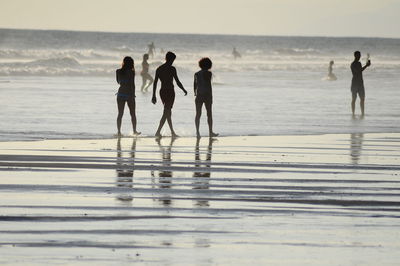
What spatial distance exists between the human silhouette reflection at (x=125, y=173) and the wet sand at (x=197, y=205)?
13mm

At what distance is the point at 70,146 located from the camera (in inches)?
712

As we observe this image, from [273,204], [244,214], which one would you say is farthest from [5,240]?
[273,204]

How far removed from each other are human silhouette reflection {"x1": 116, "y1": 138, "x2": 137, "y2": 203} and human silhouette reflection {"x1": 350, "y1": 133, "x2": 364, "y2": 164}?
326cm

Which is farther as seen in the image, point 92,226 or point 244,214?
point 244,214

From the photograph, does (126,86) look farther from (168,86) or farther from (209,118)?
(209,118)

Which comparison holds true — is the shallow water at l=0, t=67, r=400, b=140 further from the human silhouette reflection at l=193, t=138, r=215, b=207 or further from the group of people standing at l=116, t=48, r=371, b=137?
the human silhouette reflection at l=193, t=138, r=215, b=207

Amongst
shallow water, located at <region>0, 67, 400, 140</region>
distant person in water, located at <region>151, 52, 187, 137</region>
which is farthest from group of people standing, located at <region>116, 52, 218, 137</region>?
shallow water, located at <region>0, 67, 400, 140</region>

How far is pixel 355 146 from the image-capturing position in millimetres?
19031

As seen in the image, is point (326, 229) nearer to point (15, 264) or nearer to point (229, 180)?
point (15, 264)

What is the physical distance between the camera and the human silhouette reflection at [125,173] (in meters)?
11.7

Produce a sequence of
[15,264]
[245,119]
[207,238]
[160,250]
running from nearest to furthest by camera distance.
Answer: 1. [15,264]
2. [160,250]
3. [207,238]
4. [245,119]

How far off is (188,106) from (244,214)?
70.3 feet

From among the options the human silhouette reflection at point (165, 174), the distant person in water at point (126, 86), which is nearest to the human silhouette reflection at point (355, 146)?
the human silhouette reflection at point (165, 174)

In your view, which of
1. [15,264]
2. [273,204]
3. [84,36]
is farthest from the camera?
[84,36]
